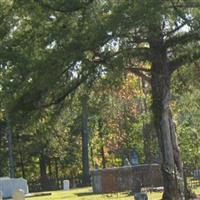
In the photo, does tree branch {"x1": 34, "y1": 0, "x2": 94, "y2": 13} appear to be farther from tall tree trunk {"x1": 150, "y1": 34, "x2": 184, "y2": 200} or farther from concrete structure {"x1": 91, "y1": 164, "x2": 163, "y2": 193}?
concrete structure {"x1": 91, "y1": 164, "x2": 163, "y2": 193}

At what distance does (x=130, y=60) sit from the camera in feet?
62.4

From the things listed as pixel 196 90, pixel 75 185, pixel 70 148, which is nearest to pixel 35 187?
pixel 75 185

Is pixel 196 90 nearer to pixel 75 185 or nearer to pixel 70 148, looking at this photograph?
pixel 75 185

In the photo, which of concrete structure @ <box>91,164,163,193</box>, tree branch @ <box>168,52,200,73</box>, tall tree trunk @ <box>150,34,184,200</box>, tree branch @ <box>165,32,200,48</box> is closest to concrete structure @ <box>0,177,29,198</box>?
concrete structure @ <box>91,164,163,193</box>

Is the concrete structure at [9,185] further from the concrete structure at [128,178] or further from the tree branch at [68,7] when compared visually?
the tree branch at [68,7]

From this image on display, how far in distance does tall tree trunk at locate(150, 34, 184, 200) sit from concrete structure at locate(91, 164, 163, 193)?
399 inches

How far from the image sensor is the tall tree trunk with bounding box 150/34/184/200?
867 inches

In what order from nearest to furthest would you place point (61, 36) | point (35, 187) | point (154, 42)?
point (61, 36), point (154, 42), point (35, 187)

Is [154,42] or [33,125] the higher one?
[154,42]

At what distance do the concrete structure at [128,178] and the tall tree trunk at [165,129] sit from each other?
1012cm

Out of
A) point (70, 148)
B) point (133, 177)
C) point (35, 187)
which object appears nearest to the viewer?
point (133, 177)

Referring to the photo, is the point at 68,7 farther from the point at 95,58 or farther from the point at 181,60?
the point at 181,60

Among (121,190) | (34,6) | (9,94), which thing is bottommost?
(121,190)

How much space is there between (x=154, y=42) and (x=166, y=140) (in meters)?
3.70
